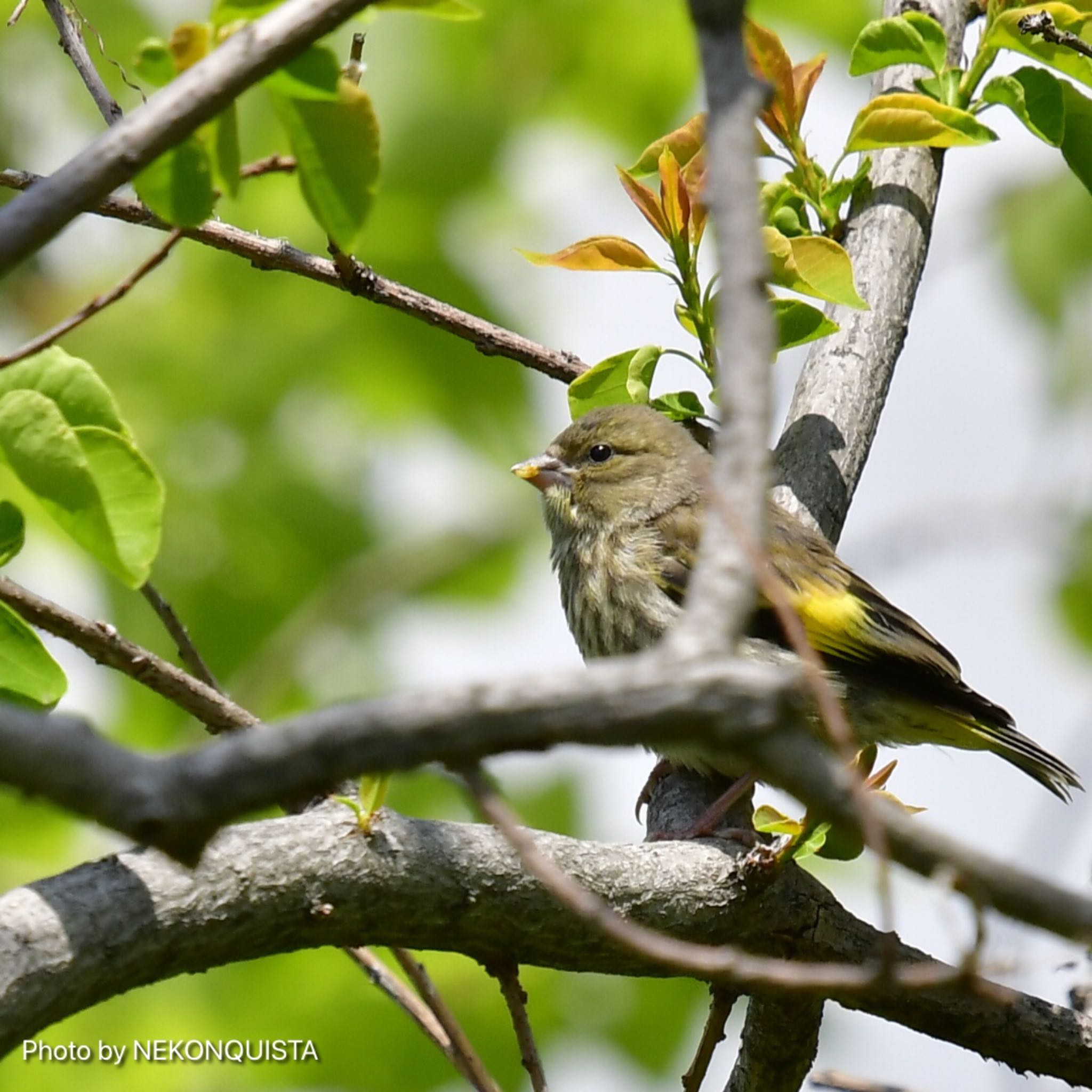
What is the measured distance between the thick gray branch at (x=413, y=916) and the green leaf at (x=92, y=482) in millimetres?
473

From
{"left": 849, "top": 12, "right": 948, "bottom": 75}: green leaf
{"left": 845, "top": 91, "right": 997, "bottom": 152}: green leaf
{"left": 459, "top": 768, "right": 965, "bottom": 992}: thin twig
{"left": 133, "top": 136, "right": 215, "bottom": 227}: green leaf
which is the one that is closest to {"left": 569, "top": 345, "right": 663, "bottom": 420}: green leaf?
{"left": 845, "top": 91, "right": 997, "bottom": 152}: green leaf

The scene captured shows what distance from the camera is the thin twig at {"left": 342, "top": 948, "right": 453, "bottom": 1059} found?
322 cm

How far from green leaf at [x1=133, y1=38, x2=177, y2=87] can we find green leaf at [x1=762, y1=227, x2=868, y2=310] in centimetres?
171

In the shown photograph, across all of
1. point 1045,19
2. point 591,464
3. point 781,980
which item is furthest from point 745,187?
point 591,464

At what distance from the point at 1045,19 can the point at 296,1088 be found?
447 cm

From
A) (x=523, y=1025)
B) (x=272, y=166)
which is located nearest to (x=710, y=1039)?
(x=523, y=1025)

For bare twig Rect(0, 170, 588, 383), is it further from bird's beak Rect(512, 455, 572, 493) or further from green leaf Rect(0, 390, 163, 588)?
bird's beak Rect(512, 455, 572, 493)

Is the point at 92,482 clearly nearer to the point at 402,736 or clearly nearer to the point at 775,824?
the point at 402,736

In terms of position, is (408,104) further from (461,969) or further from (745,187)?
(745,187)

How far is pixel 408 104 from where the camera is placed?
5.97 metres

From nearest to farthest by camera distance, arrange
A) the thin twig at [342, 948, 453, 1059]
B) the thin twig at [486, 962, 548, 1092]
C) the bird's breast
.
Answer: the thin twig at [486, 962, 548, 1092] < the thin twig at [342, 948, 453, 1059] < the bird's breast

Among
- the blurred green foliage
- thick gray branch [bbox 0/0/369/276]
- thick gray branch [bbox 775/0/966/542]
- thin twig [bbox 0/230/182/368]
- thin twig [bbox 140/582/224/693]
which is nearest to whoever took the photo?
thick gray branch [bbox 0/0/369/276]

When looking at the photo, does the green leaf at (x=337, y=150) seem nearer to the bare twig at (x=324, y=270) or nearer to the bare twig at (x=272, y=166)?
the bare twig at (x=272, y=166)

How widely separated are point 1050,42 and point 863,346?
95 cm
